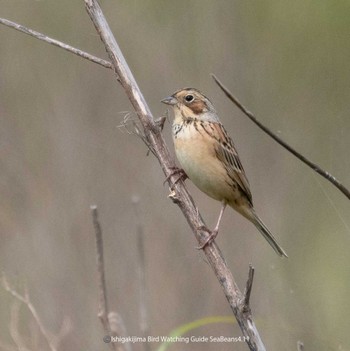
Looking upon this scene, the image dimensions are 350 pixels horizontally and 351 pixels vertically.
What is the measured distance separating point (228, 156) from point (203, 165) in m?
0.24

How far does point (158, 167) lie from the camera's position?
6.54 metres

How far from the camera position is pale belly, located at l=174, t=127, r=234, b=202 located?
15.5ft

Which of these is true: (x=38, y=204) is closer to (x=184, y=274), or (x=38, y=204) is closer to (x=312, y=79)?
(x=184, y=274)

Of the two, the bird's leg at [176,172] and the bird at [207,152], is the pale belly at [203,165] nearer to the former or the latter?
the bird at [207,152]

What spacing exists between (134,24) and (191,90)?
92.3 inches

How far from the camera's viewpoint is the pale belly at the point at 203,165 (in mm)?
4734

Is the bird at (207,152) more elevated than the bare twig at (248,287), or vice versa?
the bird at (207,152)

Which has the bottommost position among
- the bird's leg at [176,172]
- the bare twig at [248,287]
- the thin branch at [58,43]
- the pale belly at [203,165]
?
the bare twig at [248,287]

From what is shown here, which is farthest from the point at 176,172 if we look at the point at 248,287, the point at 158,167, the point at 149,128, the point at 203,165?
the point at 158,167

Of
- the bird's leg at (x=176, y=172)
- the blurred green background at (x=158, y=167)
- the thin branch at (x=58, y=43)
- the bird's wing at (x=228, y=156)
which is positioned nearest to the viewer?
the thin branch at (x=58, y=43)

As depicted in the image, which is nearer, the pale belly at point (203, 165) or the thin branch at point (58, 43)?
the thin branch at point (58, 43)

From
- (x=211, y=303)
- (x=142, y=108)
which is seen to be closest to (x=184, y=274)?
(x=211, y=303)

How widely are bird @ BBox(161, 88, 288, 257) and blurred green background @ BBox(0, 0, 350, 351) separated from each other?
2.32ft

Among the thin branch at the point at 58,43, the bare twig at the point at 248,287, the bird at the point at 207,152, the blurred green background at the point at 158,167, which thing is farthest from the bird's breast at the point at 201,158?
the bare twig at the point at 248,287
